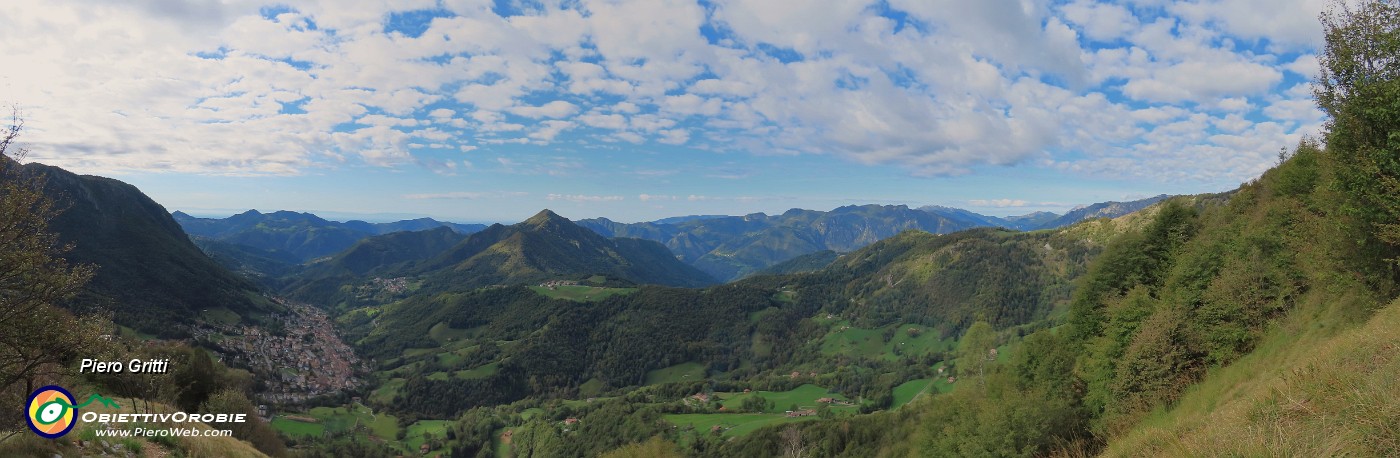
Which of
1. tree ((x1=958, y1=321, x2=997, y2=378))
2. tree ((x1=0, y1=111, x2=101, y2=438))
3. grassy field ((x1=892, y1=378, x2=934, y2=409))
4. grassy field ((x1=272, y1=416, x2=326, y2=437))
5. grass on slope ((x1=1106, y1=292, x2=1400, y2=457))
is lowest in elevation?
grassy field ((x1=892, y1=378, x2=934, y2=409))

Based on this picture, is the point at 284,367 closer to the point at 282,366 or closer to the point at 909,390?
the point at 282,366

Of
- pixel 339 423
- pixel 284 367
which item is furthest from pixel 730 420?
pixel 284 367

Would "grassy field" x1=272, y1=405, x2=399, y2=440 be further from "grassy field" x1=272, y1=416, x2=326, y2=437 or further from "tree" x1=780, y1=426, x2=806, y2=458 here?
"tree" x1=780, y1=426, x2=806, y2=458

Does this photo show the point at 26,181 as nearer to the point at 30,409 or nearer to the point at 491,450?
the point at 30,409

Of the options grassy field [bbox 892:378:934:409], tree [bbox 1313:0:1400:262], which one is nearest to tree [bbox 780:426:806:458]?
grassy field [bbox 892:378:934:409]

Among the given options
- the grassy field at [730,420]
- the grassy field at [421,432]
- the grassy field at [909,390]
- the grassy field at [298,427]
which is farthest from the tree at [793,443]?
the grassy field at [298,427]

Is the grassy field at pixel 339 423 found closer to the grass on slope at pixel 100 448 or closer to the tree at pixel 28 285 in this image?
the grass on slope at pixel 100 448

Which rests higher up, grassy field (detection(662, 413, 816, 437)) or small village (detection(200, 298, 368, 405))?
small village (detection(200, 298, 368, 405))
